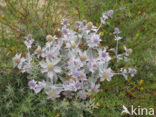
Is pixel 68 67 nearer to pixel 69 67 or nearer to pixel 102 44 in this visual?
pixel 69 67

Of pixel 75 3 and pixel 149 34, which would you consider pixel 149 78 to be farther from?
pixel 75 3

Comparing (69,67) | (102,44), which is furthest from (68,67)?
(102,44)

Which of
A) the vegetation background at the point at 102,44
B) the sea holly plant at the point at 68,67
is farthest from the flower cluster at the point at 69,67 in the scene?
the vegetation background at the point at 102,44

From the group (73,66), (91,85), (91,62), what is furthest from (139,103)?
(73,66)

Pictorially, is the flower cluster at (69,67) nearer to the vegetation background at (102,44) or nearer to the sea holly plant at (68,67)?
the sea holly plant at (68,67)

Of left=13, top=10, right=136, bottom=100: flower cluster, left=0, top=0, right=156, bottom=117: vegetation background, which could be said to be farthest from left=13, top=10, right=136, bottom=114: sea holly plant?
left=0, top=0, right=156, bottom=117: vegetation background

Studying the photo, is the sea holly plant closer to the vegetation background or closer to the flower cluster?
the flower cluster

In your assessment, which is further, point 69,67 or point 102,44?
point 102,44

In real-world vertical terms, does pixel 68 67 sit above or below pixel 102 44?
below
